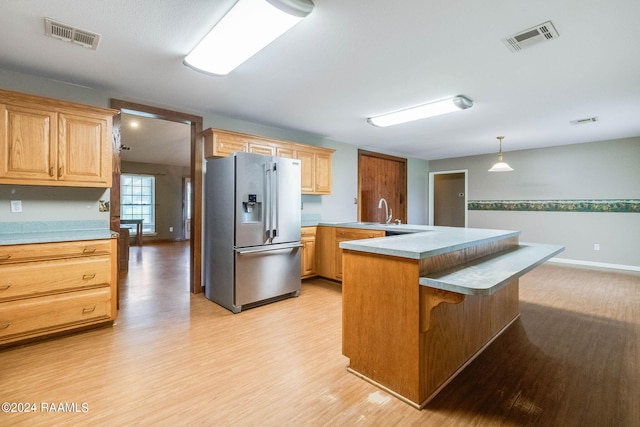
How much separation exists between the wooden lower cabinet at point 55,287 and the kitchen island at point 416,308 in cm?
213

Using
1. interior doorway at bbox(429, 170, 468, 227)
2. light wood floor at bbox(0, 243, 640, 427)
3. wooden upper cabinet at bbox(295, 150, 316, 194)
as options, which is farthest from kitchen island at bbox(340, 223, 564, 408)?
interior doorway at bbox(429, 170, 468, 227)

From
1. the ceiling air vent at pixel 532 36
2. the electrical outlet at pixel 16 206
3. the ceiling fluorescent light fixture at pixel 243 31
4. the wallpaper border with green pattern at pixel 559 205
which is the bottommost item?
the electrical outlet at pixel 16 206

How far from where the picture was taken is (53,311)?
2387 mm

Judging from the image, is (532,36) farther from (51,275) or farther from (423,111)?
(51,275)

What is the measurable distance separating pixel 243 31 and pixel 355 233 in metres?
2.63

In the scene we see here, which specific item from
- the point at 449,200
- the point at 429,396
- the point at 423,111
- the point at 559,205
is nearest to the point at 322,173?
the point at 423,111

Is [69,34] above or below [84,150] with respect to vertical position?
above

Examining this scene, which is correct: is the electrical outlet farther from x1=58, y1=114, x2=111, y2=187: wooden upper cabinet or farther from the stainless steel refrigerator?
the stainless steel refrigerator

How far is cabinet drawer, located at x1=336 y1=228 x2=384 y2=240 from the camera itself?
3729 mm

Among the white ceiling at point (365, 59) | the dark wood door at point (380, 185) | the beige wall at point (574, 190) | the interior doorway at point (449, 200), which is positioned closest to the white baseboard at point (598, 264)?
the beige wall at point (574, 190)

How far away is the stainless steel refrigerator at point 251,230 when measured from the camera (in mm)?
3117

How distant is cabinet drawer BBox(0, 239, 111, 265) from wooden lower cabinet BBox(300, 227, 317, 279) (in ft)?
7.52

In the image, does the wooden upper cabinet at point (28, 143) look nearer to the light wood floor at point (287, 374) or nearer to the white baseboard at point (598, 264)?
the light wood floor at point (287, 374)

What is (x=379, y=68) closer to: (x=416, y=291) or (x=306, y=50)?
(x=306, y=50)
